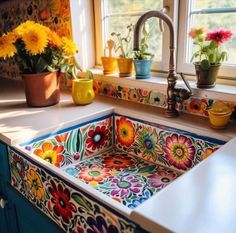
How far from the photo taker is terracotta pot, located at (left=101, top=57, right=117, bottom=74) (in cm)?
145

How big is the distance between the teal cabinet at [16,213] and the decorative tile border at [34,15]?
808 millimetres

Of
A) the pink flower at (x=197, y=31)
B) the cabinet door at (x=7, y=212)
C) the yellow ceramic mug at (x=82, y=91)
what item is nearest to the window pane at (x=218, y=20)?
the pink flower at (x=197, y=31)

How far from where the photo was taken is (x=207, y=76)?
1.08 m

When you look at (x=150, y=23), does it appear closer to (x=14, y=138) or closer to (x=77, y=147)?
(x=77, y=147)

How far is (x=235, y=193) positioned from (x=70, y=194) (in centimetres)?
41

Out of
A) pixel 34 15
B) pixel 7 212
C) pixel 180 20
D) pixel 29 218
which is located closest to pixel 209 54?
pixel 180 20

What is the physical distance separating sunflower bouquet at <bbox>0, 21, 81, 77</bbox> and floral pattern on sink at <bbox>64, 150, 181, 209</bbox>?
19.0 inches

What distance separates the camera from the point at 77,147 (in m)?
1.17

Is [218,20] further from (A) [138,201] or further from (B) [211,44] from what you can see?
(A) [138,201]

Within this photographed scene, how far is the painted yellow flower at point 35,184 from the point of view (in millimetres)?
896

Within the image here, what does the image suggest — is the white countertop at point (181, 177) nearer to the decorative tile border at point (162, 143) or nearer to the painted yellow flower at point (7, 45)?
the decorative tile border at point (162, 143)

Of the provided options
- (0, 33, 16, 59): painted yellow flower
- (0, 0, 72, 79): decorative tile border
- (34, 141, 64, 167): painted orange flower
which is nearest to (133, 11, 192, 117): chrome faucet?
(34, 141, 64, 167): painted orange flower

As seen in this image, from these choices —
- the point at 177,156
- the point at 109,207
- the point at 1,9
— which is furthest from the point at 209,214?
the point at 1,9

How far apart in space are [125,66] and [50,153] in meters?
0.55
